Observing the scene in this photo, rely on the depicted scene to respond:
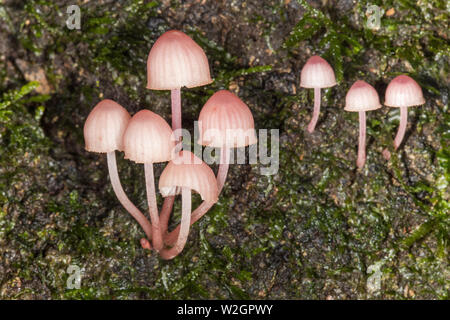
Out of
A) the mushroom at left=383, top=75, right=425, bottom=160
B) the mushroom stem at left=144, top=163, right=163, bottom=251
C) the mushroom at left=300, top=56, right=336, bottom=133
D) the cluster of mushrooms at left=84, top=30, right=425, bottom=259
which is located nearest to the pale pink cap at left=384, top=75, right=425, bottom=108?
the mushroom at left=383, top=75, right=425, bottom=160

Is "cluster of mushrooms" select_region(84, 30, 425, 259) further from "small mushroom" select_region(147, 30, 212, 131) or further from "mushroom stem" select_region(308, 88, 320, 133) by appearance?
"mushroom stem" select_region(308, 88, 320, 133)

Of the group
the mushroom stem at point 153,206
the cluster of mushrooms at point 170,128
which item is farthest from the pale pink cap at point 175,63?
the mushroom stem at point 153,206

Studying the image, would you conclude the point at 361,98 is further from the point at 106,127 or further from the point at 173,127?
the point at 106,127

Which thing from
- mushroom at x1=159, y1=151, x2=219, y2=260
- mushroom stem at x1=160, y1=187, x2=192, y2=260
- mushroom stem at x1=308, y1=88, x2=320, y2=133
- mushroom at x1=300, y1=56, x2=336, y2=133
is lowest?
mushroom stem at x1=160, y1=187, x2=192, y2=260

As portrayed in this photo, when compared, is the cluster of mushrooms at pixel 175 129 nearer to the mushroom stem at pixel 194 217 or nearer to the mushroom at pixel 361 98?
the mushroom stem at pixel 194 217

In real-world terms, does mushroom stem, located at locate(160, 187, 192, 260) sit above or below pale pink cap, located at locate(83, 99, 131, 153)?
below

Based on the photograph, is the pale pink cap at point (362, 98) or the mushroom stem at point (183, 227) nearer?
the mushroom stem at point (183, 227)
